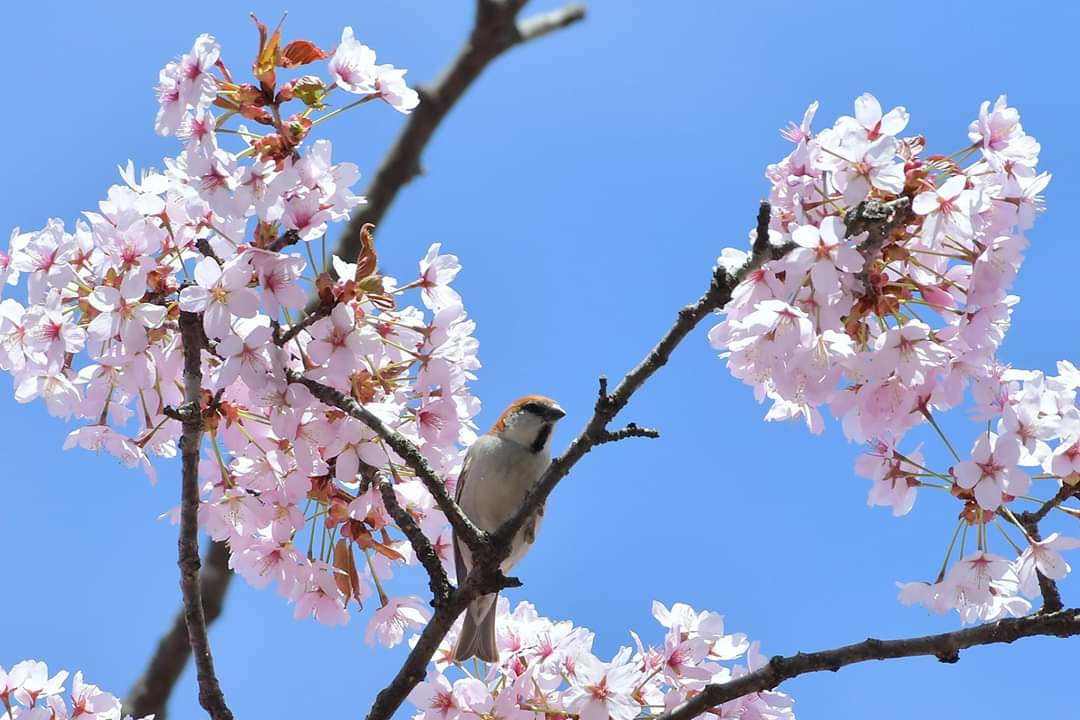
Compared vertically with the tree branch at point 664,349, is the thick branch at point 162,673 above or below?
above

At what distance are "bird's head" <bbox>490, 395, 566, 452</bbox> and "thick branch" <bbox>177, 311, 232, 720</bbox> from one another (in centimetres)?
230

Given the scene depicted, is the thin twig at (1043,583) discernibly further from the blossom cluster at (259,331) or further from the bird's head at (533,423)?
the bird's head at (533,423)

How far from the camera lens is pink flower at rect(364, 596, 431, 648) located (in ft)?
13.5

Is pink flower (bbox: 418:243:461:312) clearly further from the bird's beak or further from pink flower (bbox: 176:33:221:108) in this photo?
the bird's beak

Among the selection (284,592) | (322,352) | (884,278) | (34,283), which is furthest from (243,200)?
(884,278)

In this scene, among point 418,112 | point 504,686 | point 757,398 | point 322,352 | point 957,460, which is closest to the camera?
point 957,460

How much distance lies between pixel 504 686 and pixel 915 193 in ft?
6.90

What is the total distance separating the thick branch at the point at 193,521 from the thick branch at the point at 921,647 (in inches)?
66.8

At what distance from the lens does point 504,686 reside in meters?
4.00

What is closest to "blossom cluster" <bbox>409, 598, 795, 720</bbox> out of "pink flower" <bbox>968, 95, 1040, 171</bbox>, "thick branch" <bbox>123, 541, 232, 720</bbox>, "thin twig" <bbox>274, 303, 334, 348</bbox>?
"thin twig" <bbox>274, 303, 334, 348</bbox>

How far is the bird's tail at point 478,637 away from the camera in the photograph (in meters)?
4.15

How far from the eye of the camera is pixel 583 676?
145 inches

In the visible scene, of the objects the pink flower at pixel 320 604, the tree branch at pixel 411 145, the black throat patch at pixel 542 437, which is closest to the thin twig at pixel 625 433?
the pink flower at pixel 320 604

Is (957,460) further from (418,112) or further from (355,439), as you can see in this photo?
(418,112)
